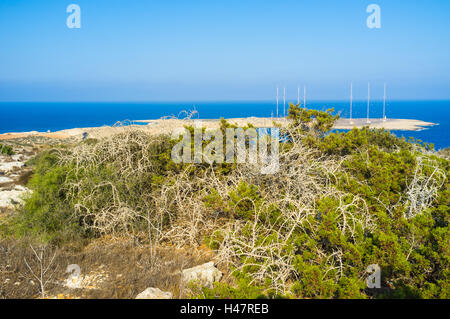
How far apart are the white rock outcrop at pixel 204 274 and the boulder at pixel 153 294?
0.41 m

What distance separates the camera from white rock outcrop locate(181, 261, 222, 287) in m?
4.45

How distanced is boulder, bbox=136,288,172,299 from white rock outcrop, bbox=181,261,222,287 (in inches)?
16.1

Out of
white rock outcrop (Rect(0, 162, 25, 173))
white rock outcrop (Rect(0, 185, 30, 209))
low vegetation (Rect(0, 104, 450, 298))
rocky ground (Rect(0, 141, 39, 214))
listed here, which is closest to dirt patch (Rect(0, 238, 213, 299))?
low vegetation (Rect(0, 104, 450, 298))

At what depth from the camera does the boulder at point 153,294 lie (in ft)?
13.0

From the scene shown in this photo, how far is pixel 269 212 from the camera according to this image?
5.25 meters

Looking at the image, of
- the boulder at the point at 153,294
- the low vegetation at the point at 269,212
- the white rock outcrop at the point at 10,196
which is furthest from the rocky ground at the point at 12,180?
the boulder at the point at 153,294

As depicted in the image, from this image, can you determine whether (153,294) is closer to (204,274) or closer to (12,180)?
(204,274)

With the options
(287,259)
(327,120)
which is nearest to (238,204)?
(287,259)

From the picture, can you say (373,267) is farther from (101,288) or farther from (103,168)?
(103,168)

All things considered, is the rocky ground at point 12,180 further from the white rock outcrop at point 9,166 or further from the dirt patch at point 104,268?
the dirt patch at point 104,268

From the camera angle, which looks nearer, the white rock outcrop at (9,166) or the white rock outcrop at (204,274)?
the white rock outcrop at (204,274)

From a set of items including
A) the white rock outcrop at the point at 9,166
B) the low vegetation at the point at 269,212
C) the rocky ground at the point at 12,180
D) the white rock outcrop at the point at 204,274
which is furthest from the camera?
the white rock outcrop at the point at 9,166

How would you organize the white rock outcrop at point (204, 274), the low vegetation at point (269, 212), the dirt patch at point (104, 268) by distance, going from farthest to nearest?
the white rock outcrop at point (204, 274)
the dirt patch at point (104, 268)
the low vegetation at point (269, 212)

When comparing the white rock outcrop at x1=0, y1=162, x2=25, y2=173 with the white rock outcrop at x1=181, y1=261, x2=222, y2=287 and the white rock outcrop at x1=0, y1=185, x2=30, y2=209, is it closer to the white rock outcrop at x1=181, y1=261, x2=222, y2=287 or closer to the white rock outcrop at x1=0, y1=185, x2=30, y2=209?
the white rock outcrop at x1=0, y1=185, x2=30, y2=209
